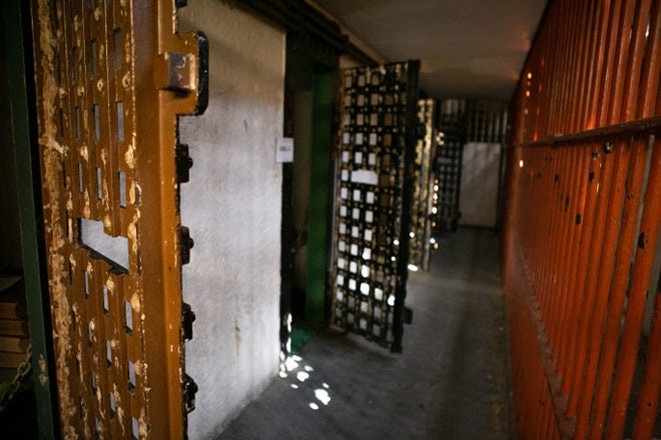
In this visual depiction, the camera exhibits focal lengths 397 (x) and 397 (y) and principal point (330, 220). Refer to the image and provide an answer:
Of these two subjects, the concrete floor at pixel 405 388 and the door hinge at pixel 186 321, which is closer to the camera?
the door hinge at pixel 186 321

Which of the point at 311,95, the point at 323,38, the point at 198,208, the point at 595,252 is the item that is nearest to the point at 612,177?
the point at 595,252

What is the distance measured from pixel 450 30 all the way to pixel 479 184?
23.2ft

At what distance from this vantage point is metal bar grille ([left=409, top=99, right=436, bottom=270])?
5.74 meters

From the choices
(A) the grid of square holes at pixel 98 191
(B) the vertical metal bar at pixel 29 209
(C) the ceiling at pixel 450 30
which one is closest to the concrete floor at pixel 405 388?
(B) the vertical metal bar at pixel 29 209

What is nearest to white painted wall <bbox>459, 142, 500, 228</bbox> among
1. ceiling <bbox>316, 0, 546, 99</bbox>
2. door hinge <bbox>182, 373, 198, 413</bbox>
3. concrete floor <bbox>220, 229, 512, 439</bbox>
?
ceiling <bbox>316, 0, 546, 99</bbox>

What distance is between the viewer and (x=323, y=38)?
3270 millimetres

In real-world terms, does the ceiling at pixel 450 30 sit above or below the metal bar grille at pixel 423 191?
above

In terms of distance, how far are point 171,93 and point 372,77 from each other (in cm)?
292

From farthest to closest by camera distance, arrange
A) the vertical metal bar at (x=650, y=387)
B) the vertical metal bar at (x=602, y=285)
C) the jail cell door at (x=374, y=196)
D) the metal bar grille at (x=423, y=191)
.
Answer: the metal bar grille at (x=423, y=191) < the jail cell door at (x=374, y=196) < the vertical metal bar at (x=602, y=285) < the vertical metal bar at (x=650, y=387)

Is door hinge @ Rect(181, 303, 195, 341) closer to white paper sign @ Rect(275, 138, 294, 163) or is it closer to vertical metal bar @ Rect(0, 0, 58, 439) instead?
vertical metal bar @ Rect(0, 0, 58, 439)

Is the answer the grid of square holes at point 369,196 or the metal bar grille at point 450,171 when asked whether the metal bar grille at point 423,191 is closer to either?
the grid of square holes at point 369,196

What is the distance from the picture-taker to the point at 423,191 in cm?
585

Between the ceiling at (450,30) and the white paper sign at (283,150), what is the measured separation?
1.18 meters

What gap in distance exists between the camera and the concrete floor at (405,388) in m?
2.62
